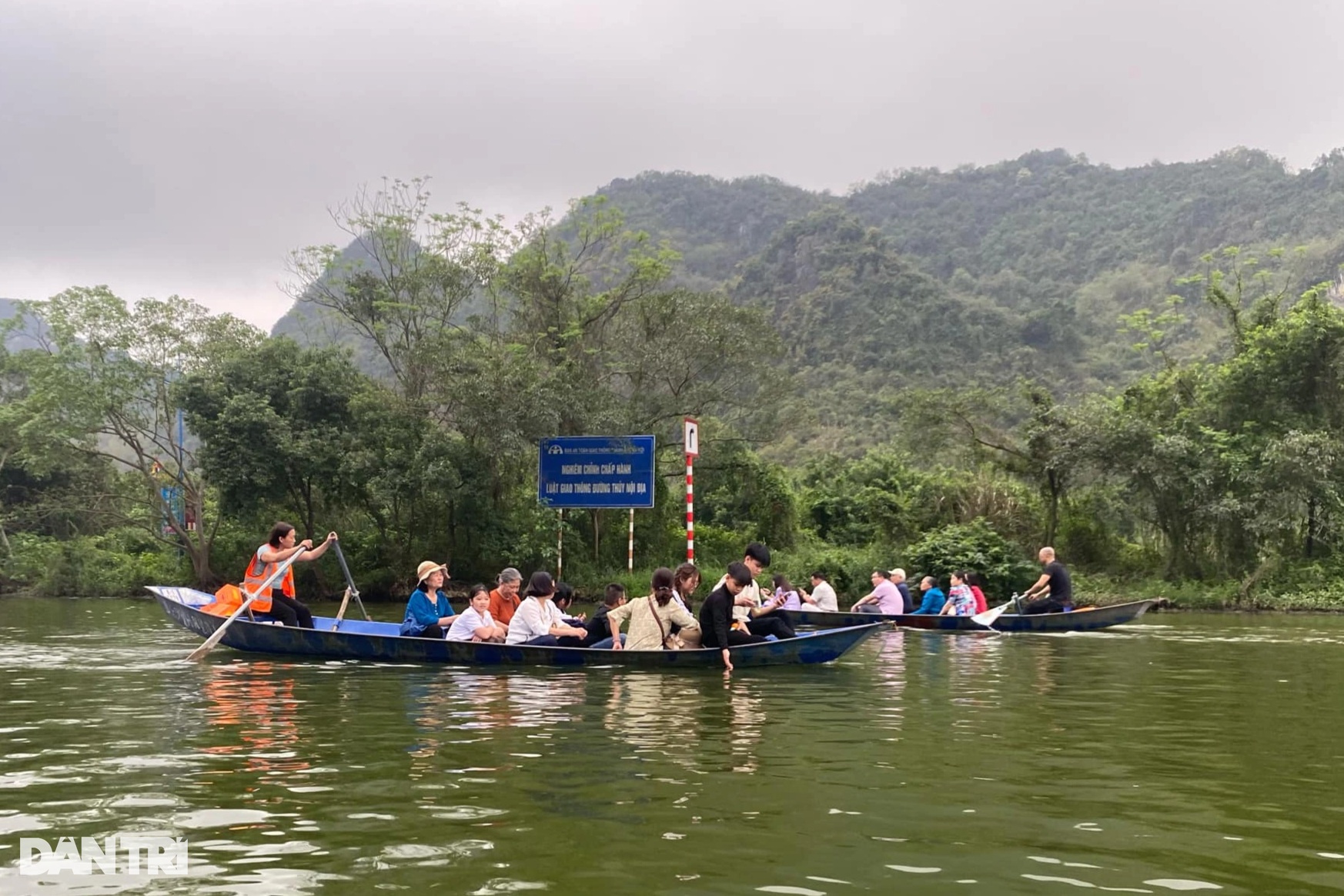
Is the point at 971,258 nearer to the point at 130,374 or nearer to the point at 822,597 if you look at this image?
the point at 130,374

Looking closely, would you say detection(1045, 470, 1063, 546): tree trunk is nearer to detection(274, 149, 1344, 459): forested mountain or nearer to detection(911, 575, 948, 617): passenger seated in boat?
detection(274, 149, 1344, 459): forested mountain

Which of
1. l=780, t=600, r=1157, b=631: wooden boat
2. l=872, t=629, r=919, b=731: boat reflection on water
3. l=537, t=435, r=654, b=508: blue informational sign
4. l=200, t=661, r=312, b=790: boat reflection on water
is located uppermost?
l=537, t=435, r=654, b=508: blue informational sign

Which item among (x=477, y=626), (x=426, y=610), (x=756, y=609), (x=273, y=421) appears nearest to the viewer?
(x=477, y=626)

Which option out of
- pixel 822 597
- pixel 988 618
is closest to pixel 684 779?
pixel 988 618

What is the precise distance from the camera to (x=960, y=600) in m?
17.9

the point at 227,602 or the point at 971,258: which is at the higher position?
the point at 971,258

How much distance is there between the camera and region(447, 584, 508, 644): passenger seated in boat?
12.1 metres

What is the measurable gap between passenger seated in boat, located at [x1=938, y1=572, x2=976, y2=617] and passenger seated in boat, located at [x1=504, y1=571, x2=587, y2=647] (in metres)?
7.80

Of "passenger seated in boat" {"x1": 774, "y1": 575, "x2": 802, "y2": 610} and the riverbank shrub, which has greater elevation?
the riverbank shrub

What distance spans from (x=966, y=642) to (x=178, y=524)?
20.5m

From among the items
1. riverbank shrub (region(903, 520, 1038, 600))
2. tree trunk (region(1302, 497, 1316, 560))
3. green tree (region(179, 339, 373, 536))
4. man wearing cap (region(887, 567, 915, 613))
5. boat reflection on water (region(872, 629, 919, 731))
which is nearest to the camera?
boat reflection on water (region(872, 629, 919, 731))

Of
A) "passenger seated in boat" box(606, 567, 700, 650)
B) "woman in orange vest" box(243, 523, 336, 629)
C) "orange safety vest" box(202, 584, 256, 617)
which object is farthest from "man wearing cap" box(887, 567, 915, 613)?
"orange safety vest" box(202, 584, 256, 617)

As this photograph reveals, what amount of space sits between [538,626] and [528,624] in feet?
0.40

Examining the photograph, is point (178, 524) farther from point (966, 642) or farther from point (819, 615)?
point (966, 642)
